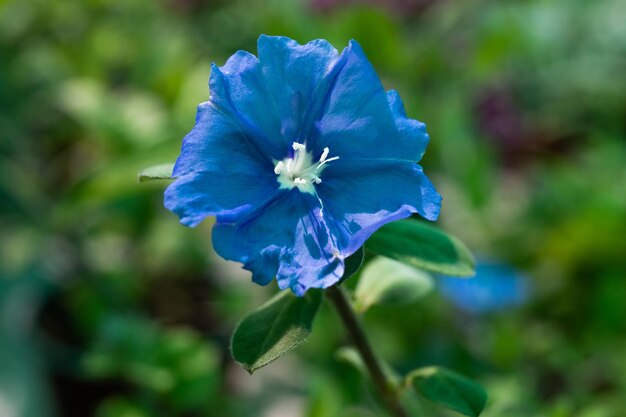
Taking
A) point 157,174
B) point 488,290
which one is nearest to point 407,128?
point 157,174

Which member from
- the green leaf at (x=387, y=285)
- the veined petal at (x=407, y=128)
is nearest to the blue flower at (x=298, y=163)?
the veined petal at (x=407, y=128)

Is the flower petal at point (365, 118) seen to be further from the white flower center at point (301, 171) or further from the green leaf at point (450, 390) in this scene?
the green leaf at point (450, 390)

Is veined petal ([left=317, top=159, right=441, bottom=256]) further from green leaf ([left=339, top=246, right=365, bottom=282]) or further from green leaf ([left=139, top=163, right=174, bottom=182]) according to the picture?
green leaf ([left=139, top=163, right=174, bottom=182])

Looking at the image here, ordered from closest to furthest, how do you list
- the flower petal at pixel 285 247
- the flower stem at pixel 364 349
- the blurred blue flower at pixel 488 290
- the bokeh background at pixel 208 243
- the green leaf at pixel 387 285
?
1. the flower petal at pixel 285 247
2. the flower stem at pixel 364 349
3. the green leaf at pixel 387 285
4. the bokeh background at pixel 208 243
5. the blurred blue flower at pixel 488 290

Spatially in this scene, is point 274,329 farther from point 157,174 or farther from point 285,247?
point 157,174

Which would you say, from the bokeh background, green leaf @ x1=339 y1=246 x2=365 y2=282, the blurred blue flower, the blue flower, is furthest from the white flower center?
the blurred blue flower

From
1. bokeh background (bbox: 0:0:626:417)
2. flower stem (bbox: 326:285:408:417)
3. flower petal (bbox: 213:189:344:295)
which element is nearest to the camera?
flower petal (bbox: 213:189:344:295)
